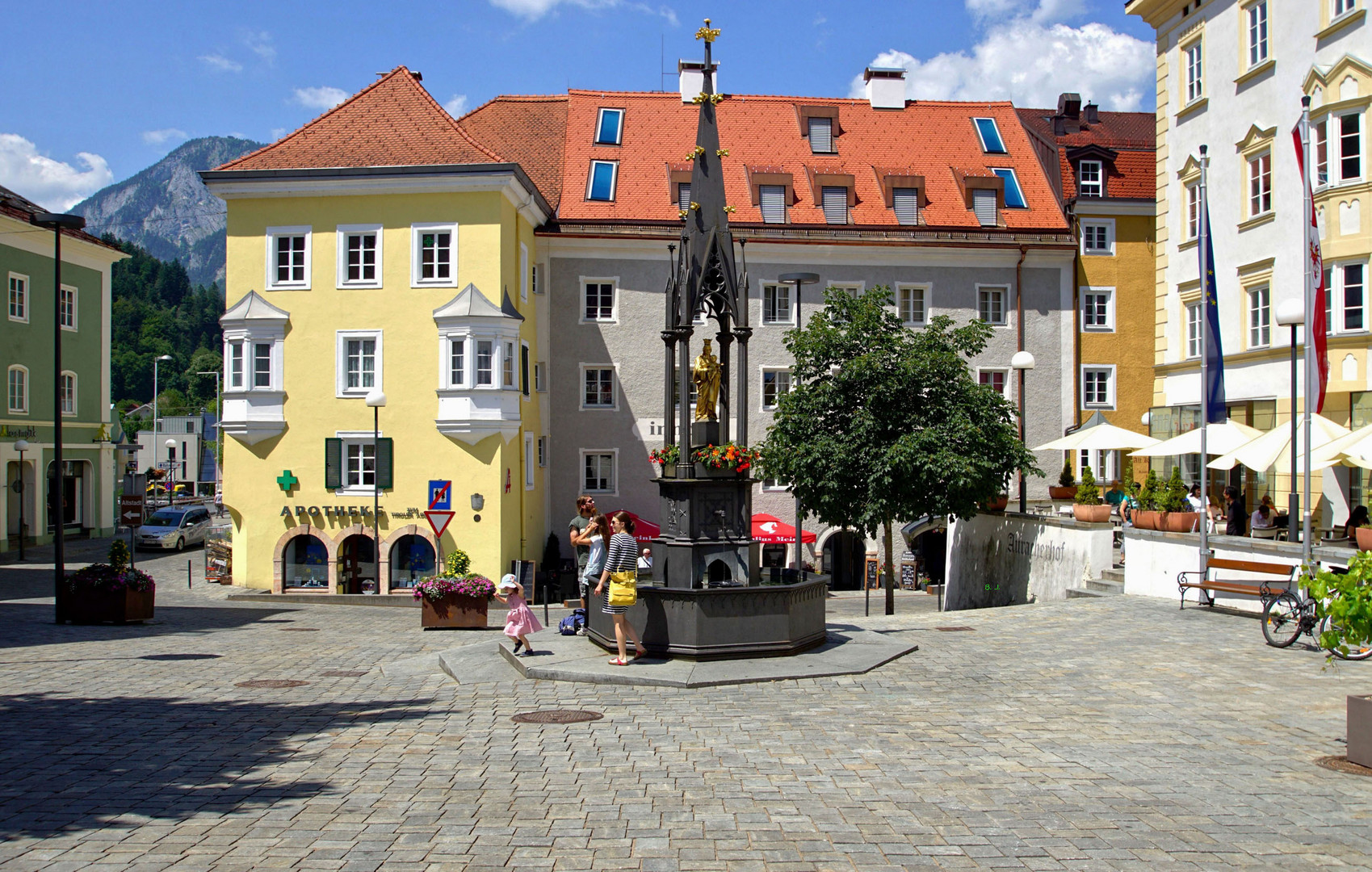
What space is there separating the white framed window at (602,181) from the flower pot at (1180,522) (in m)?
23.5

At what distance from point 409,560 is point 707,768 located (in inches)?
1021

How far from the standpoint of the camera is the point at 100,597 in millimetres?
19578

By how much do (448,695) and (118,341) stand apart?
14021cm

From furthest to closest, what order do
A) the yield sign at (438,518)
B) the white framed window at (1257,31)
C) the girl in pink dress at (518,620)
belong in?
the white framed window at (1257,31)
the yield sign at (438,518)
the girl in pink dress at (518,620)

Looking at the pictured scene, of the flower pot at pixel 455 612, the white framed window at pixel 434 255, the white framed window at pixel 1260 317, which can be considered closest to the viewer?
the flower pot at pixel 455 612

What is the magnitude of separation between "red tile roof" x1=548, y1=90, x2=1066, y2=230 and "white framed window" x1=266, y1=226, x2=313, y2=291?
875 centimetres

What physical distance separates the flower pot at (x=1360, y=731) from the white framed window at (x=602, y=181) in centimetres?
3303

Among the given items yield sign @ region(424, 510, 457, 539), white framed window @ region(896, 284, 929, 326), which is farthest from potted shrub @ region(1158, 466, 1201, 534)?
white framed window @ region(896, 284, 929, 326)

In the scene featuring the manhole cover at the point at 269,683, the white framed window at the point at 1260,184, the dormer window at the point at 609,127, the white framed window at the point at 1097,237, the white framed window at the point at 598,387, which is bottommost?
the manhole cover at the point at 269,683

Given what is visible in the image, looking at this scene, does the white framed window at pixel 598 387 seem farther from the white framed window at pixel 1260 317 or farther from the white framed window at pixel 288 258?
the white framed window at pixel 1260 317

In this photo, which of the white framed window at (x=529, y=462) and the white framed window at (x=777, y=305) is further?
the white framed window at (x=777, y=305)

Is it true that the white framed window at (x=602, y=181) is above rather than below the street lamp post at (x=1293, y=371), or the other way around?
above

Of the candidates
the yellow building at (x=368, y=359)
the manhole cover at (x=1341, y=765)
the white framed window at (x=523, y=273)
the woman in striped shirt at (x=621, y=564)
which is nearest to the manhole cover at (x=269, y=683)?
the woman in striped shirt at (x=621, y=564)

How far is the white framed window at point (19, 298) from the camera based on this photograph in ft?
136
